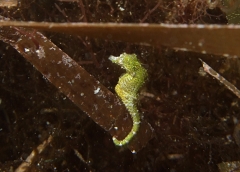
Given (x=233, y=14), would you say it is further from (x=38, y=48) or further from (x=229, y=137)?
(x=38, y=48)

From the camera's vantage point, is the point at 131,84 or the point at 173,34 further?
the point at 131,84

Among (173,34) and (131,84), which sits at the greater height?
(173,34)

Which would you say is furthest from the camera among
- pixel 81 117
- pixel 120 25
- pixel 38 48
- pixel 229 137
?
pixel 81 117

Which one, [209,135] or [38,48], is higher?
[38,48]

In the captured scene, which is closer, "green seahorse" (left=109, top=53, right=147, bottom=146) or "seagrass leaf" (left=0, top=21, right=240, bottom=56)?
"seagrass leaf" (left=0, top=21, right=240, bottom=56)

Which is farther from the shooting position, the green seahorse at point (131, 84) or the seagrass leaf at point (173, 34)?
the green seahorse at point (131, 84)

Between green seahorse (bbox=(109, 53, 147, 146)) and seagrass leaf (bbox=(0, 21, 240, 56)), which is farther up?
seagrass leaf (bbox=(0, 21, 240, 56))

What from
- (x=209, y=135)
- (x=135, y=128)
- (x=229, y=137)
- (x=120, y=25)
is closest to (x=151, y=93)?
(x=135, y=128)

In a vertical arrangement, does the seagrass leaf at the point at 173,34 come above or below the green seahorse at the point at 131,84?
above
